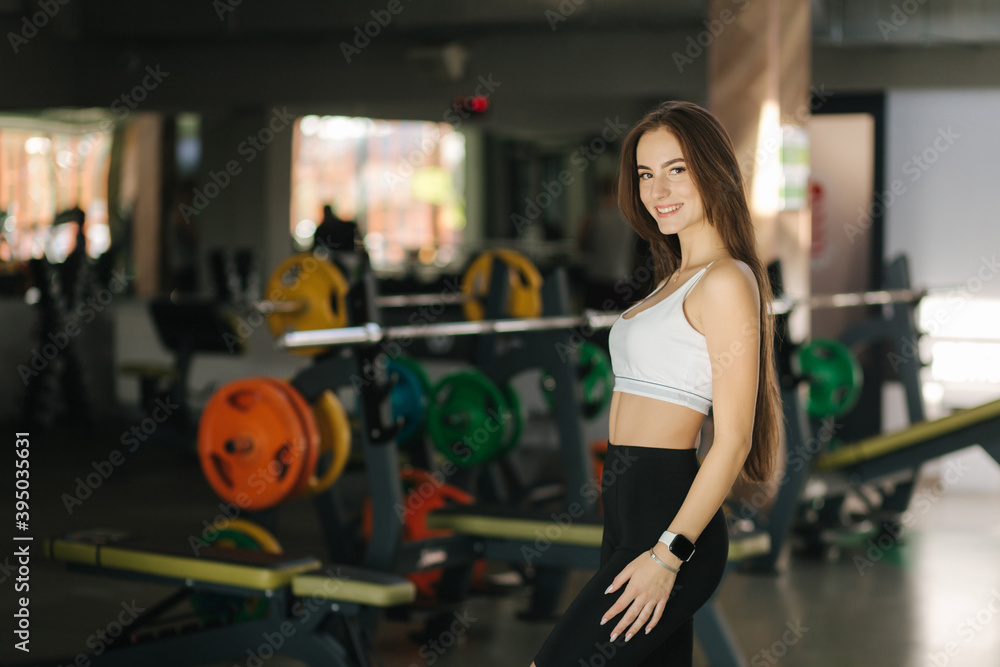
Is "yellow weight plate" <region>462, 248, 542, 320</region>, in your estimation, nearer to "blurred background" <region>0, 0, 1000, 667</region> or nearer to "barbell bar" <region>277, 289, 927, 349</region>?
"blurred background" <region>0, 0, 1000, 667</region>

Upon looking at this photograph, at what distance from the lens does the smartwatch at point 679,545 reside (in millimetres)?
1556

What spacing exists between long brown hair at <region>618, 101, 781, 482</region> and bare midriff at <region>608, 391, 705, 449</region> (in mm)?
125

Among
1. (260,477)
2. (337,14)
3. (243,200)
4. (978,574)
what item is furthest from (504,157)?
(260,477)

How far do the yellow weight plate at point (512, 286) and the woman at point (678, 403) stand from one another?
3.06 metres

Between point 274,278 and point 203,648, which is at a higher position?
point 274,278

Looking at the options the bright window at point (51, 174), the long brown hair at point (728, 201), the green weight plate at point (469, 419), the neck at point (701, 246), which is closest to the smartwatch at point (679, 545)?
the long brown hair at point (728, 201)

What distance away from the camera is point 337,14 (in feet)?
29.5

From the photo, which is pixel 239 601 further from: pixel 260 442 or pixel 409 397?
pixel 409 397

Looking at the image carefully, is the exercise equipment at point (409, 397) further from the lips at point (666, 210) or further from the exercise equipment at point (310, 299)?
the lips at point (666, 210)

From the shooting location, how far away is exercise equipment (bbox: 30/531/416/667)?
2.88 meters

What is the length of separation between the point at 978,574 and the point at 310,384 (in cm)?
310

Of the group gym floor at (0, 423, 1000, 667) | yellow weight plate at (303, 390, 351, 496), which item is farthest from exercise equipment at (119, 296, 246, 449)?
yellow weight plate at (303, 390, 351, 496)

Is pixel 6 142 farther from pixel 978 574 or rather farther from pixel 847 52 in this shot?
pixel 978 574

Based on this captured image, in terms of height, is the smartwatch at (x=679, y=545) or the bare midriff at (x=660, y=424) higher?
the bare midriff at (x=660, y=424)
